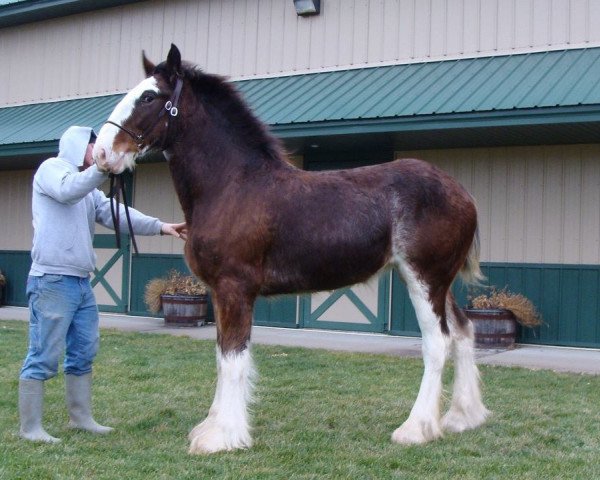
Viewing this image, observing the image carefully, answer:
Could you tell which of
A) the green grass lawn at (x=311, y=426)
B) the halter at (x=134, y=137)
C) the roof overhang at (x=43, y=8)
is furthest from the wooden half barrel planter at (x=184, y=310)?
the halter at (x=134, y=137)

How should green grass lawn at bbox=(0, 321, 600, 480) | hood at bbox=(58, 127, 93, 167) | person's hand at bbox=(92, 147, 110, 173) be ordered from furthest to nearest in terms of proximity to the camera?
hood at bbox=(58, 127, 93, 167) < person's hand at bbox=(92, 147, 110, 173) < green grass lawn at bbox=(0, 321, 600, 480)

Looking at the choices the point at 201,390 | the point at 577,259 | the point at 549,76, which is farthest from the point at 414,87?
the point at 201,390

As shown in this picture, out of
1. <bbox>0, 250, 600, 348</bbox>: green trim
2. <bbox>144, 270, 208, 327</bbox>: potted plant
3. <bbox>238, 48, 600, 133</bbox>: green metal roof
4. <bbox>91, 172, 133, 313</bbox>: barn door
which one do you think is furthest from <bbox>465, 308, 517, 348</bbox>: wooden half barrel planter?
<bbox>91, 172, 133, 313</bbox>: barn door

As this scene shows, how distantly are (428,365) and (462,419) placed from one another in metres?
0.55

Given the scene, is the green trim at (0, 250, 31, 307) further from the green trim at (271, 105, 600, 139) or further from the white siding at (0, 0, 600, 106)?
the green trim at (271, 105, 600, 139)

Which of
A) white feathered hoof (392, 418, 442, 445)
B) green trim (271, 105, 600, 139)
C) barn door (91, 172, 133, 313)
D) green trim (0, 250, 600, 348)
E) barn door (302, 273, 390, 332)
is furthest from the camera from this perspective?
barn door (91, 172, 133, 313)

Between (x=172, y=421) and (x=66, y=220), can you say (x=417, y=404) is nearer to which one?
(x=172, y=421)

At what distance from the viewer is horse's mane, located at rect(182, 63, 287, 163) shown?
→ 5.36 meters

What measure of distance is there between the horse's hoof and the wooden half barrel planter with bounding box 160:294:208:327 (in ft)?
24.0

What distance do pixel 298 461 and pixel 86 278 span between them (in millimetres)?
1888

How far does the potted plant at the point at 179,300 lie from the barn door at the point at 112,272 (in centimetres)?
124

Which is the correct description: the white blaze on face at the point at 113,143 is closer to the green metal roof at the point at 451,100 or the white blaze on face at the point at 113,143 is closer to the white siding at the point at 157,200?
the green metal roof at the point at 451,100

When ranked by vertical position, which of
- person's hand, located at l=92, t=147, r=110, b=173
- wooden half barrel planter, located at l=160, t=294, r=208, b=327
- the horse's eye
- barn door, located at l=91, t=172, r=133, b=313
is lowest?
wooden half barrel planter, located at l=160, t=294, r=208, b=327

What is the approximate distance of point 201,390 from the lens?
7090 millimetres
